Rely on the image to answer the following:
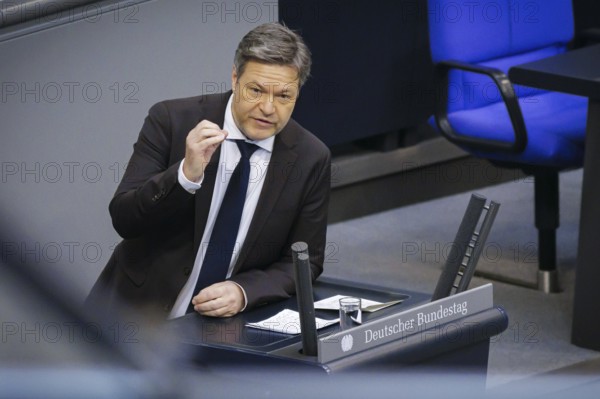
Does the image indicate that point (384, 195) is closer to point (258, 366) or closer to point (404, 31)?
point (404, 31)

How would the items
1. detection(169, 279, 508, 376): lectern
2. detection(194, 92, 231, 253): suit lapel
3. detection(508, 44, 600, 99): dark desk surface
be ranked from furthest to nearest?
detection(508, 44, 600, 99): dark desk surface, detection(194, 92, 231, 253): suit lapel, detection(169, 279, 508, 376): lectern

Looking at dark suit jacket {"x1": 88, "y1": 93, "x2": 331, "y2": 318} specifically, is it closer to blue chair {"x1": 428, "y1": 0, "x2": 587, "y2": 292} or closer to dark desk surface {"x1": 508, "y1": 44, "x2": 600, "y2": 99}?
dark desk surface {"x1": 508, "y1": 44, "x2": 600, "y2": 99}

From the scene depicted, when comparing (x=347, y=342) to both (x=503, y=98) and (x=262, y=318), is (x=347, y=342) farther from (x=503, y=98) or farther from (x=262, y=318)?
(x=503, y=98)

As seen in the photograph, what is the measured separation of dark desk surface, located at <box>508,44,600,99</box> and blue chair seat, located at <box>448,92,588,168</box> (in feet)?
0.84

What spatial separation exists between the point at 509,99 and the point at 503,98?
0.02 metres

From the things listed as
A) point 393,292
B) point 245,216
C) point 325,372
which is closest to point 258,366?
point 325,372

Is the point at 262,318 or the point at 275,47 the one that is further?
the point at 275,47

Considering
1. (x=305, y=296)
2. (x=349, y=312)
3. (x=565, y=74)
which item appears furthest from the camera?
(x=565, y=74)

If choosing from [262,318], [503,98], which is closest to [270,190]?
[262,318]

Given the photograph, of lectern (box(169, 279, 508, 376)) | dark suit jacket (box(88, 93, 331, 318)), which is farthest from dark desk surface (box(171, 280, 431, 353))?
dark suit jacket (box(88, 93, 331, 318))

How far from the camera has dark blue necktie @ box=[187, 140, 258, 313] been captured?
7.41 ft

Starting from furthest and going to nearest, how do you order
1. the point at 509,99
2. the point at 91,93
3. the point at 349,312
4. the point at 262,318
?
the point at 509,99
the point at 91,93
the point at 262,318
the point at 349,312

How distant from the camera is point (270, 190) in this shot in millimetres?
2277

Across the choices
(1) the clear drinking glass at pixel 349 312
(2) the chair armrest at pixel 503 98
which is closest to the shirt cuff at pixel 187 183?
(1) the clear drinking glass at pixel 349 312
